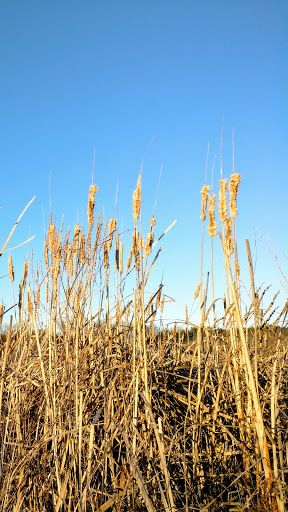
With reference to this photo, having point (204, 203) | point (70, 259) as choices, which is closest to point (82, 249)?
point (70, 259)

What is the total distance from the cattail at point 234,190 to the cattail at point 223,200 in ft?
0.29

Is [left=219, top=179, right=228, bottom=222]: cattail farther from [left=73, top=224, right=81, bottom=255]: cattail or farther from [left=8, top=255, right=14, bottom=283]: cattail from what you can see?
[left=8, top=255, right=14, bottom=283]: cattail

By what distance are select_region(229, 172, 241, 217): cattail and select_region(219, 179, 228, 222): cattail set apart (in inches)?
3.5

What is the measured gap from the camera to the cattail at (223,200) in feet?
5.57

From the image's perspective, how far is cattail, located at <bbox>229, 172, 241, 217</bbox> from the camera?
159 cm

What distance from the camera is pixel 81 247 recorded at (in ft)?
6.73

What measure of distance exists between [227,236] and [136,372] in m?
0.66

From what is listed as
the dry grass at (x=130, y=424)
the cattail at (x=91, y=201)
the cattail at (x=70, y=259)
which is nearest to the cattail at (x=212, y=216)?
the dry grass at (x=130, y=424)

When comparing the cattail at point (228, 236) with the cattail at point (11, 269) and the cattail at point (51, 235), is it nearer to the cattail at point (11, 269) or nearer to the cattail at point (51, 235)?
the cattail at point (51, 235)

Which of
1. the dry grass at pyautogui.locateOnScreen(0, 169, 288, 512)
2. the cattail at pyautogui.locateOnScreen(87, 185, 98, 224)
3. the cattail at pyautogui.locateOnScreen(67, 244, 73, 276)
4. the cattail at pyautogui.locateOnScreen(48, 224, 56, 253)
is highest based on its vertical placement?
the cattail at pyautogui.locateOnScreen(87, 185, 98, 224)

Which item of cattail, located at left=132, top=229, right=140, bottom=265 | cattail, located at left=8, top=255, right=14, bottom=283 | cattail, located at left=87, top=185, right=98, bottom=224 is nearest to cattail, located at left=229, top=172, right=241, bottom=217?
cattail, located at left=132, top=229, right=140, bottom=265

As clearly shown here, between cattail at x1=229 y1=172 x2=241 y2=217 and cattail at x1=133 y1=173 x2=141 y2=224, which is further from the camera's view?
cattail at x1=133 y1=173 x2=141 y2=224

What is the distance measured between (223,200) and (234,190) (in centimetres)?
11

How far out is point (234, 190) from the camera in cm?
160
